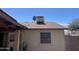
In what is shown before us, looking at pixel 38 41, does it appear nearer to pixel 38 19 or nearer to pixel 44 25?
pixel 44 25

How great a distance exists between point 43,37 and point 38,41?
19.2 inches

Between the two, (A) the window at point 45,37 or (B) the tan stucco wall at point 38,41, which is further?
(A) the window at point 45,37

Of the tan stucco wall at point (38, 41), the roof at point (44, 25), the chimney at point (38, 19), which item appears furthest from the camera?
the chimney at point (38, 19)

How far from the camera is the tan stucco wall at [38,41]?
12.1 metres

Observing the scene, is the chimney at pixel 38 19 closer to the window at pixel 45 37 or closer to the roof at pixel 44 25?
the roof at pixel 44 25

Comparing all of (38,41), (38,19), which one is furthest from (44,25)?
(38,41)

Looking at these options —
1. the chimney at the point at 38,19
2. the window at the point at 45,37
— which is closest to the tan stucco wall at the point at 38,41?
the window at the point at 45,37

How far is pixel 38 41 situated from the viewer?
12.3 m

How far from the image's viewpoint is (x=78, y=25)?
51.8 feet

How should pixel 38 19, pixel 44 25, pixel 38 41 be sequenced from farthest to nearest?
1. pixel 38 19
2. pixel 44 25
3. pixel 38 41
